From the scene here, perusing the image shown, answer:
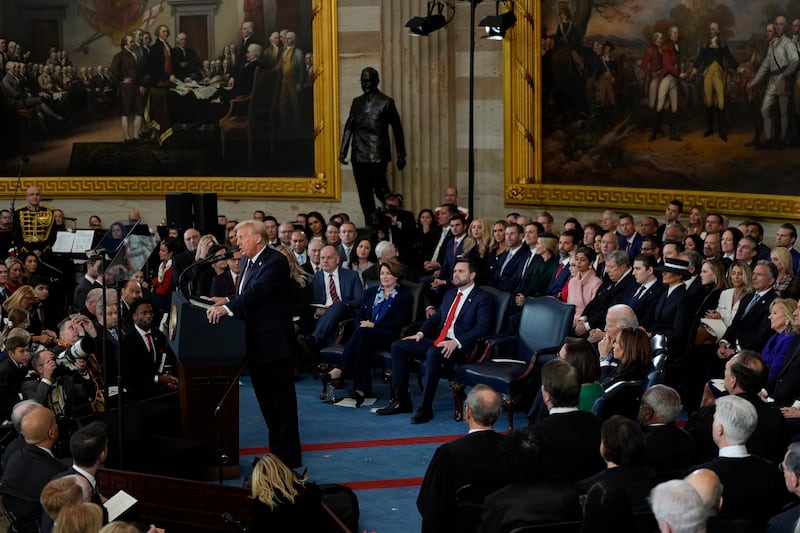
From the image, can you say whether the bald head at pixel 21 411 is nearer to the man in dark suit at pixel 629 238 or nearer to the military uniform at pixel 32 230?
the man in dark suit at pixel 629 238

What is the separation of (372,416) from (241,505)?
3681mm

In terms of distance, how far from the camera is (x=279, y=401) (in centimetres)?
840

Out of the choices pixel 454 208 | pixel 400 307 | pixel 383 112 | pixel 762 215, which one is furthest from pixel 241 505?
pixel 383 112

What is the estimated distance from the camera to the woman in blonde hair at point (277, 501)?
246 inches

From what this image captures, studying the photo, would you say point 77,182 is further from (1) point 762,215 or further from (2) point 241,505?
(2) point 241,505

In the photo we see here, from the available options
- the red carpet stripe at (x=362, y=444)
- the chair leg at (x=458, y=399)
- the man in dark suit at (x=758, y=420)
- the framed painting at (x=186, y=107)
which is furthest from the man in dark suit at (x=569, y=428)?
the framed painting at (x=186, y=107)

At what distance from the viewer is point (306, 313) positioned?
11.8 m

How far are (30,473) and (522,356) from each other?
15.9 feet

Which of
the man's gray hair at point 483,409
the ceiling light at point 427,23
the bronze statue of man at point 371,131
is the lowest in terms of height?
the man's gray hair at point 483,409

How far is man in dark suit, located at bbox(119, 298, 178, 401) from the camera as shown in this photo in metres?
9.00

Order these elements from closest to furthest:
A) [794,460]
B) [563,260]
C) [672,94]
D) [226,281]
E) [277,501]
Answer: [794,460], [277,501], [226,281], [563,260], [672,94]

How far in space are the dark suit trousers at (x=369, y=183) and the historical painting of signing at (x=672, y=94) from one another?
7.34ft

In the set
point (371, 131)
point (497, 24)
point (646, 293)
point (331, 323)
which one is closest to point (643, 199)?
point (497, 24)

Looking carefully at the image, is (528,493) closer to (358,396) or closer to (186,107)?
(358,396)
